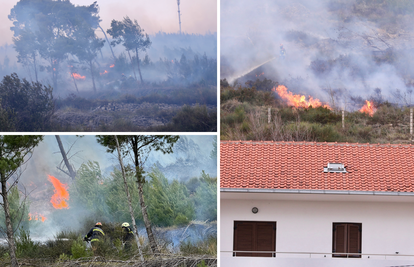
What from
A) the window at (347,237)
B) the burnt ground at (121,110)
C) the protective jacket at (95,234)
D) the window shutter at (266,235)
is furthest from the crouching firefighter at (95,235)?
the burnt ground at (121,110)

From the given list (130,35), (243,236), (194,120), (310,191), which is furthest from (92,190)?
(130,35)

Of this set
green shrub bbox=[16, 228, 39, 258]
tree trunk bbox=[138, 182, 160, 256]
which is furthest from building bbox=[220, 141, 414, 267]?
green shrub bbox=[16, 228, 39, 258]

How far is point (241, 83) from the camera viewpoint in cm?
2584

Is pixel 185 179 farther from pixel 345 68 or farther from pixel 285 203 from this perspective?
pixel 345 68

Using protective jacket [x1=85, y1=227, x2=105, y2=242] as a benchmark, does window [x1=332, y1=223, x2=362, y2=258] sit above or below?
below

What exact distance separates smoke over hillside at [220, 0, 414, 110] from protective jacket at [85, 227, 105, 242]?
20.1 m

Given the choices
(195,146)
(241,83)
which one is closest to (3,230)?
Result: (195,146)

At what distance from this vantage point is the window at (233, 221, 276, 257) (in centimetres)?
909

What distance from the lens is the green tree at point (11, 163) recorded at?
250 inches

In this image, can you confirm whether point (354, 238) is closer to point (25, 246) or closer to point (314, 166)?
point (314, 166)

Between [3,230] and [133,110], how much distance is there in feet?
23.9

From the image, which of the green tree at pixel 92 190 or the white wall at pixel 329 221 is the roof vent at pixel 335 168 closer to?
the white wall at pixel 329 221

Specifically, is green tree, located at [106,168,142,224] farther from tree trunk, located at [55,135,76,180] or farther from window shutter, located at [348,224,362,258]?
window shutter, located at [348,224,362,258]

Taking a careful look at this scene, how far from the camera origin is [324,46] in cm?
2673
